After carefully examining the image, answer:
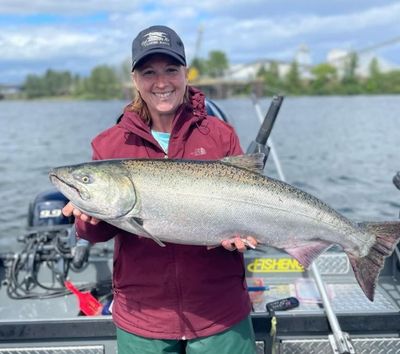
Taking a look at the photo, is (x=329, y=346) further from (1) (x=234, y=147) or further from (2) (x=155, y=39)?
(2) (x=155, y=39)

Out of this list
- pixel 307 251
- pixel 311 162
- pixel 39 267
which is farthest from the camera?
pixel 311 162

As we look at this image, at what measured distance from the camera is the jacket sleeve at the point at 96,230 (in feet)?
10.4

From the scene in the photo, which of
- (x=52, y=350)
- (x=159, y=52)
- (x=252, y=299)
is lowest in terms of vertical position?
(x=52, y=350)

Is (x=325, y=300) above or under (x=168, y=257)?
under

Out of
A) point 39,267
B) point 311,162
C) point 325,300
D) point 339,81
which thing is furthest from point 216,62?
point 325,300

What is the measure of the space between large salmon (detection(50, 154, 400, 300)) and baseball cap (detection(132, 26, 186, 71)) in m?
0.61

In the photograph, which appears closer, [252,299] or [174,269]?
[174,269]

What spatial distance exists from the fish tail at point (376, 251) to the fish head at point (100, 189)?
4.78 ft

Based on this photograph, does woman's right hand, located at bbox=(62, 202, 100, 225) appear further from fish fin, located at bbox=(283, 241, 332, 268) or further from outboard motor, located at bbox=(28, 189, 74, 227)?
outboard motor, located at bbox=(28, 189, 74, 227)

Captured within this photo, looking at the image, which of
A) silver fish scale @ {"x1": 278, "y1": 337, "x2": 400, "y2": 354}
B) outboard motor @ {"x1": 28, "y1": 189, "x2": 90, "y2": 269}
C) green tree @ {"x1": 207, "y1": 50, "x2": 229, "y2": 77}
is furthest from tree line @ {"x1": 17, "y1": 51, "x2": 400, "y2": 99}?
silver fish scale @ {"x1": 278, "y1": 337, "x2": 400, "y2": 354}

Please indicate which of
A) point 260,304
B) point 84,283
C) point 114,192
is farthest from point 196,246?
point 84,283

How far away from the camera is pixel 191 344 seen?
3.09m

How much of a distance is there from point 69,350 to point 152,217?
1.85 meters

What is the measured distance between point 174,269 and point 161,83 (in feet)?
3.50
